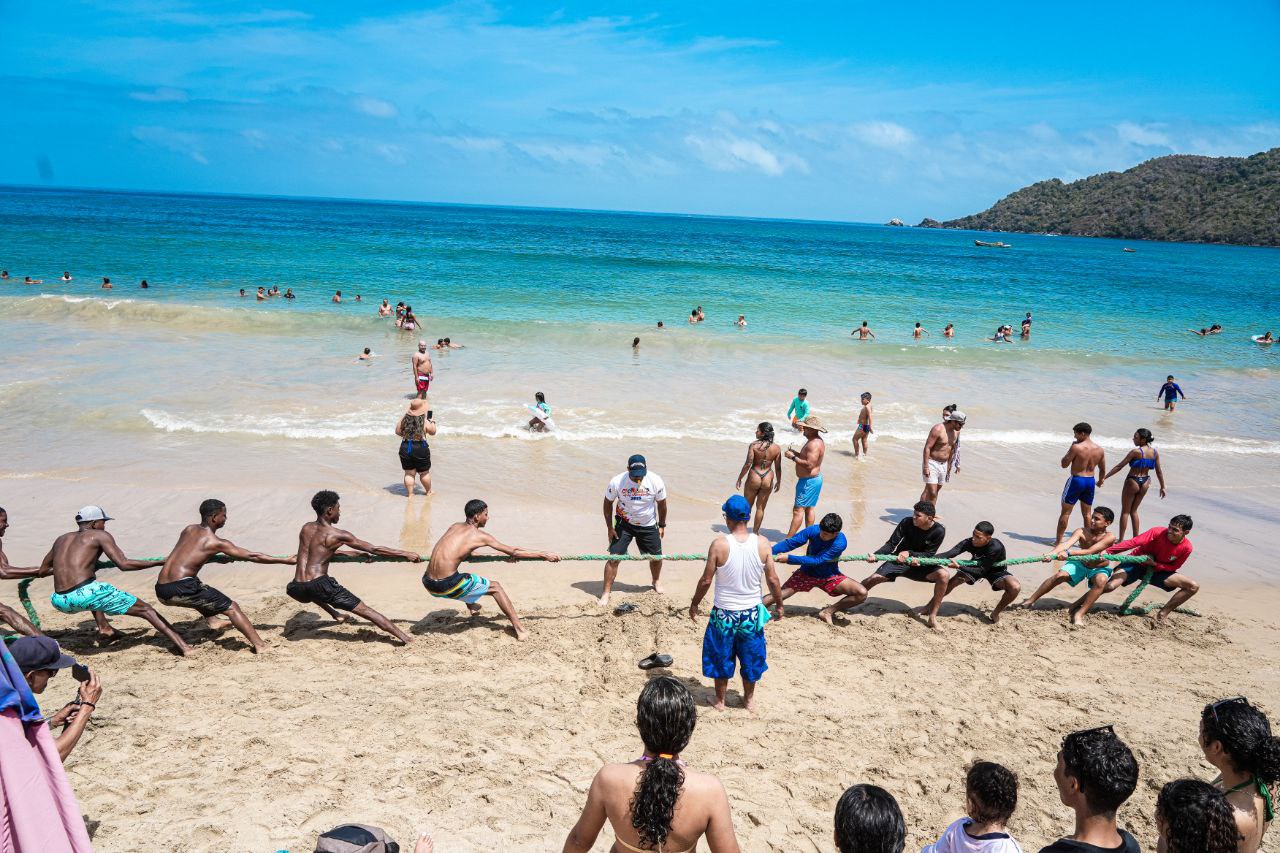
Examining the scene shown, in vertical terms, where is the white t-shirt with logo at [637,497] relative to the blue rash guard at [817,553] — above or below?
above

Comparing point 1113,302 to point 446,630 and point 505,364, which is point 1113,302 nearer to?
point 505,364

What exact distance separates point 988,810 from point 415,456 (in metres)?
8.73

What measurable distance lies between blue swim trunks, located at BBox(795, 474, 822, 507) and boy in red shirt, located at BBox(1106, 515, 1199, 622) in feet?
10.6

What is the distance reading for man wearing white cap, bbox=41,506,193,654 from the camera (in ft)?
20.5

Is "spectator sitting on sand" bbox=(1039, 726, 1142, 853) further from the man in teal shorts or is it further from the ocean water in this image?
the ocean water

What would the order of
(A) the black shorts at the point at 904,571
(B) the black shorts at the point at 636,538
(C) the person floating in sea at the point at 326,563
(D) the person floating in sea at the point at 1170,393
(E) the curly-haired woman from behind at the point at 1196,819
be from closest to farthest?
(E) the curly-haired woman from behind at the point at 1196,819 → (C) the person floating in sea at the point at 326,563 → (A) the black shorts at the point at 904,571 → (B) the black shorts at the point at 636,538 → (D) the person floating in sea at the point at 1170,393

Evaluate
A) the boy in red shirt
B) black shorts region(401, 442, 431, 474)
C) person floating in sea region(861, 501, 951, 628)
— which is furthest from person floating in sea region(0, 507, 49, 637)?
the boy in red shirt

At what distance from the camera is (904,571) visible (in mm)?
7602

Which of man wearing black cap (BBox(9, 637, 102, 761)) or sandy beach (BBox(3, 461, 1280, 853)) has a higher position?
man wearing black cap (BBox(9, 637, 102, 761))

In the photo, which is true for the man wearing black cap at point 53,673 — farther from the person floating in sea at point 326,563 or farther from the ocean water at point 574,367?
the ocean water at point 574,367

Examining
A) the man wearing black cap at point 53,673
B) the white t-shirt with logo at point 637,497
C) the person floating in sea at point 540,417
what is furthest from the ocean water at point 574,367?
the man wearing black cap at point 53,673

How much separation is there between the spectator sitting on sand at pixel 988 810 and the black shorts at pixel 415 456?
856 centimetres

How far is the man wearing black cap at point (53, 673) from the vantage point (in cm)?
353

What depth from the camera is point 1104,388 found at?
20.9 m
